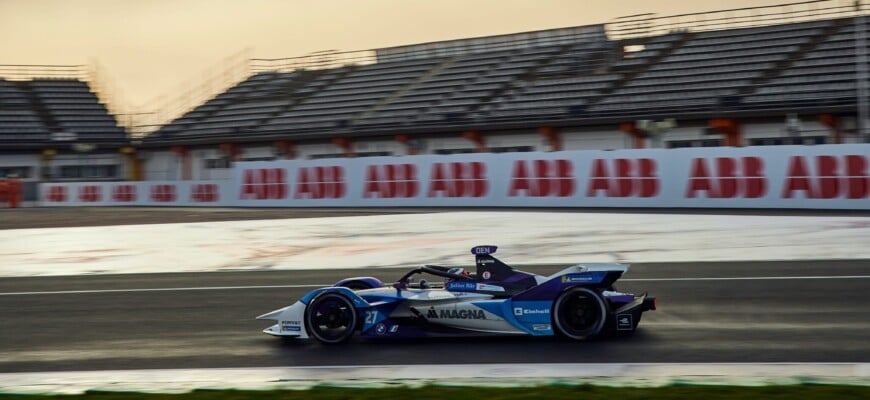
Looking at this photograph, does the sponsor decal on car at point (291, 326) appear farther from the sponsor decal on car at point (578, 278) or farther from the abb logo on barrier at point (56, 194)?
the abb logo on barrier at point (56, 194)

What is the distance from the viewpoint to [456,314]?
8484 mm

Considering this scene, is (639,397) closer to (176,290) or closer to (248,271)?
(176,290)

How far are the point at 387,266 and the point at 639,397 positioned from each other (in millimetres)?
9558

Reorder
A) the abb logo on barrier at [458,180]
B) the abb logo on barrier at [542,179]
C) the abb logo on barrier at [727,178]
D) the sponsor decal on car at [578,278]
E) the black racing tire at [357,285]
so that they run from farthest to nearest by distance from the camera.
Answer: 1. the abb logo on barrier at [458,180]
2. the abb logo on barrier at [542,179]
3. the abb logo on barrier at [727,178]
4. the black racing tire at [357,285]
5. the sponsor decal on car at [578,278]

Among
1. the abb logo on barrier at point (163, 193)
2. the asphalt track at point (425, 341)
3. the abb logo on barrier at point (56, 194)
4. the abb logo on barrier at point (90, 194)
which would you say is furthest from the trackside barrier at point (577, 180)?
the asphalt track at point (425, 341)

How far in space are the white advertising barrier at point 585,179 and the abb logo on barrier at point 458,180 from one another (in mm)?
28

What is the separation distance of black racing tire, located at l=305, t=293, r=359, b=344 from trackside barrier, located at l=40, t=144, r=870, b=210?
17914 millimetres

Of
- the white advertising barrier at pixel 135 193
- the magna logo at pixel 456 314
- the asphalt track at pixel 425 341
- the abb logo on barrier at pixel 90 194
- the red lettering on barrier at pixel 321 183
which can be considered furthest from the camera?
the abb logo on barrier at pixel 90 194

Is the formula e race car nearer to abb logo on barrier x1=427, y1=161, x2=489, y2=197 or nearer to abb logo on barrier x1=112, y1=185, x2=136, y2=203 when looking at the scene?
abb logo on barrier x1=427, y1=161, x2=489, y2=197

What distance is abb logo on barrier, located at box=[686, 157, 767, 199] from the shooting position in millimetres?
25422

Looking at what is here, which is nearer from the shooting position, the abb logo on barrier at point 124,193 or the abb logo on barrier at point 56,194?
the abb logo on barrier at point 124,193

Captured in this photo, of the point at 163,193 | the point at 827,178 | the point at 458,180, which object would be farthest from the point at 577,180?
the point at 163,193

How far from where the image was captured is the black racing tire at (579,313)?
27.0 feet

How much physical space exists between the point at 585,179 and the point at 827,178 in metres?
6.17
